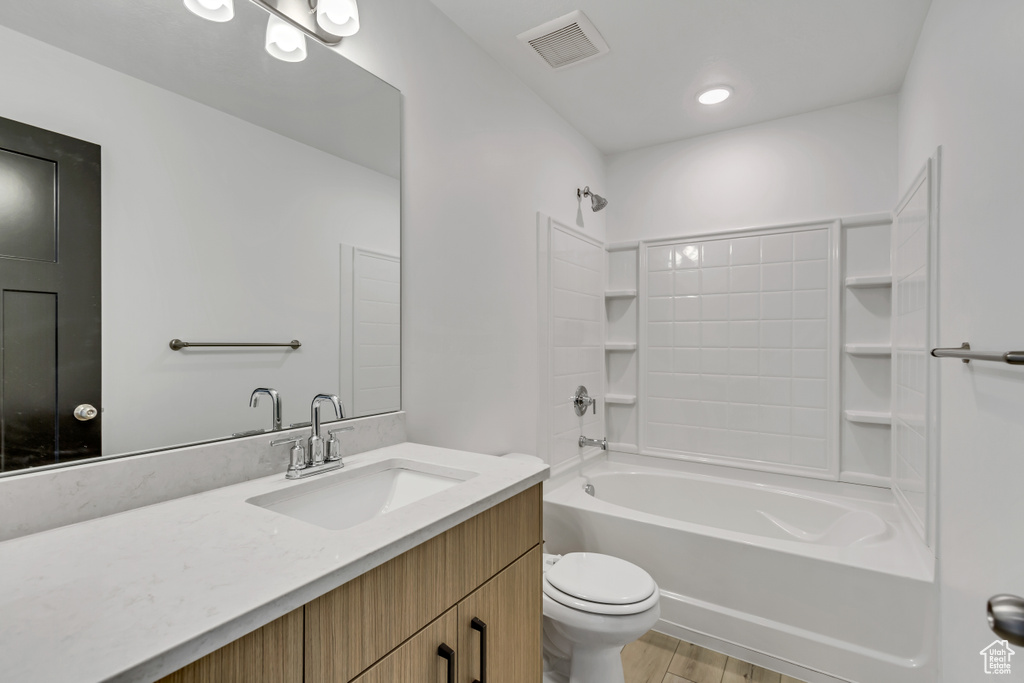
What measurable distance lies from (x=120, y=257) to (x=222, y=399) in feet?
1.21

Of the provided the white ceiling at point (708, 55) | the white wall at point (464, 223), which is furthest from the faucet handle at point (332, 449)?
the white ceiling at point (708, 55)

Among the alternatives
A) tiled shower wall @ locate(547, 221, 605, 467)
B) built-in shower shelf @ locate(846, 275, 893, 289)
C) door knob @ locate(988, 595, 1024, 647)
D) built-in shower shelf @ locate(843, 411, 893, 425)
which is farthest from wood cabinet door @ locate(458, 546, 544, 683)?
built-in shower shelf @ locate(846, 275, 893, 289)

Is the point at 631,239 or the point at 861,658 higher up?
the point at 631,239

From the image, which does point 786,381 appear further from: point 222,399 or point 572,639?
point 222,399

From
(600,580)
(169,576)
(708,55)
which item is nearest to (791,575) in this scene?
(600,580)

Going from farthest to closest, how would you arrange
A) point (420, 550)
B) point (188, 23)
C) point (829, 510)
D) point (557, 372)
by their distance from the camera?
point (557, 372) → point (829, 510) → point (188, 23) → point (420, 550)

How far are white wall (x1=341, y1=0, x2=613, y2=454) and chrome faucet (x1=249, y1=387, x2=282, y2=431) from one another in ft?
1.51

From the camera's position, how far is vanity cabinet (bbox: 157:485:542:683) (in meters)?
0.65

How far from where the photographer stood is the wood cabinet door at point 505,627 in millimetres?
984

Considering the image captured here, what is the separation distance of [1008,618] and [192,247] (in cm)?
151

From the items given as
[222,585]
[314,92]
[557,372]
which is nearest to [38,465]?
[222,585]

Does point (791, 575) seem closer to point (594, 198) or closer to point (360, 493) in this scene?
point (360, 493)

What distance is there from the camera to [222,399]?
1.14 meters

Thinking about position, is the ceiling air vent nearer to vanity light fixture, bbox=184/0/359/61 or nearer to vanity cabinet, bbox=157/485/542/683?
vanity light fixture, bbox=184/0/359/61
